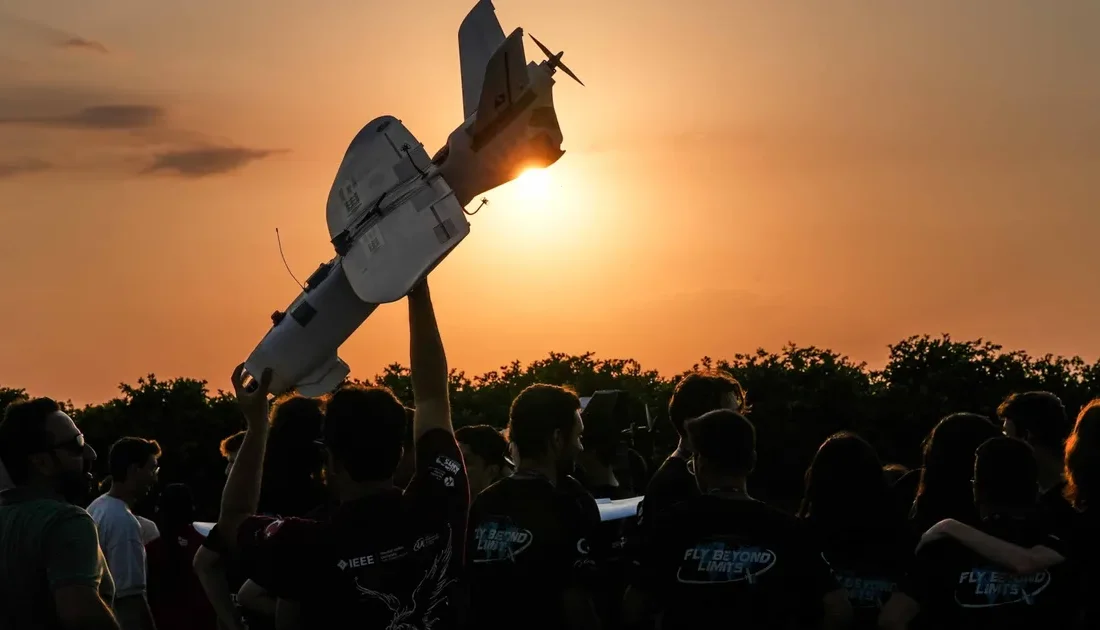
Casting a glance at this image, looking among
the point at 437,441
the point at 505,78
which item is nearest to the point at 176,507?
the point at 505,78

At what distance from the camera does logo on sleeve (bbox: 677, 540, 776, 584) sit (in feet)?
17.3

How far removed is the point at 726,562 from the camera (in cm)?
530

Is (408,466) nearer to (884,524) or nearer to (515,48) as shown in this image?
(884,524)

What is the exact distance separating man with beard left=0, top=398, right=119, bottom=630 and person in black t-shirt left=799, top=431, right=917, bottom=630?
3386 mm

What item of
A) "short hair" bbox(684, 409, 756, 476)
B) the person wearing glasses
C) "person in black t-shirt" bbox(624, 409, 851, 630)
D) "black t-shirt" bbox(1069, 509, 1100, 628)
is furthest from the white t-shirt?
"black t-shirt" bbox(1069, 509, 1100, 628)

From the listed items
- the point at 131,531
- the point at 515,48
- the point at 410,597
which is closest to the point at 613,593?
the point at 410,597

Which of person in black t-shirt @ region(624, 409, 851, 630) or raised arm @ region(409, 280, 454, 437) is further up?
raised arm @ region(409, 280, 454, 437)

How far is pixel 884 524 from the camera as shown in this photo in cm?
601

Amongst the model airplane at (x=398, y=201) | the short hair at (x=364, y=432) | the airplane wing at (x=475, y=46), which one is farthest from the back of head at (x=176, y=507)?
the short hair at (x=364, y=432)

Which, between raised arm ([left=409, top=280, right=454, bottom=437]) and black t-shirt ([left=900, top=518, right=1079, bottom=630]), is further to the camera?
black t-shirt ([left=900, top=518, right=1079, bottom=630])

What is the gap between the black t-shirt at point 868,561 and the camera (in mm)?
6008

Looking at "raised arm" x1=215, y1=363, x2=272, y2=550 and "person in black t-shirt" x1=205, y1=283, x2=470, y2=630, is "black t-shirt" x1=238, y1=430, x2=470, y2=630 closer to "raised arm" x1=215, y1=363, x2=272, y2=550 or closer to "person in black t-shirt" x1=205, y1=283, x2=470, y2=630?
"person in black t-shirt" x1=205, y1=283, x2=470, y2=630

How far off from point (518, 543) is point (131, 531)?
14.7ft

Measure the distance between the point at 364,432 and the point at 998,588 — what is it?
3.25m
